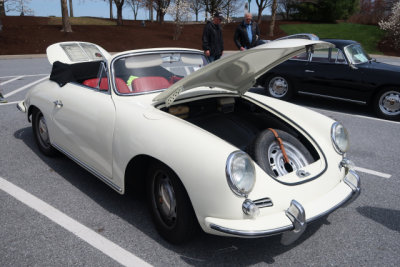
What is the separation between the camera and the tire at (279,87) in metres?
8.05

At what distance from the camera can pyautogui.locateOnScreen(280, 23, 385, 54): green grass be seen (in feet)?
90.5

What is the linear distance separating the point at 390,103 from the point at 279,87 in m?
2.39

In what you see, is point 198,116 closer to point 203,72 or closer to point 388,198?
point 203,72

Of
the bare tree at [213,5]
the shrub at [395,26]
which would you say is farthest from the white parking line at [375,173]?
the bare tree at [213,5]

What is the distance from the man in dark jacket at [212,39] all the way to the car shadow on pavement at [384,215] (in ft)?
16.5

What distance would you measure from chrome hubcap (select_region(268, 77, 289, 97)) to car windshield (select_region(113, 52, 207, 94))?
4.70 m

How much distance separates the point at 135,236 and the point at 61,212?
823 millimetres

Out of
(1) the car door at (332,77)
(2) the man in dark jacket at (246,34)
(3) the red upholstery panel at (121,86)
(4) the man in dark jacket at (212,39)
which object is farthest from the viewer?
(2) the man in dark jacket at (246,34)

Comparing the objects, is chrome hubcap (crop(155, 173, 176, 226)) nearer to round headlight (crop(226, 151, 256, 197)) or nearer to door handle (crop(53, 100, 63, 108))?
round headlight (crop(226, 151, 256, 197))

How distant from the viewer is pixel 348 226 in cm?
304

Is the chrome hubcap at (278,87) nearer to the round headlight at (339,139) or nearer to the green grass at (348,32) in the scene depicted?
the round headlight at (339,139)

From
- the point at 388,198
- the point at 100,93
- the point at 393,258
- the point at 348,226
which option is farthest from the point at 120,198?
the point at 388,198

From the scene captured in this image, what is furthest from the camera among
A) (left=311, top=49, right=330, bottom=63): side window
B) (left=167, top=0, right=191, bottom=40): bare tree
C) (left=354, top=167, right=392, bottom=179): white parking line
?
(left=167, top=0, right=191, bottom=40): bare tree

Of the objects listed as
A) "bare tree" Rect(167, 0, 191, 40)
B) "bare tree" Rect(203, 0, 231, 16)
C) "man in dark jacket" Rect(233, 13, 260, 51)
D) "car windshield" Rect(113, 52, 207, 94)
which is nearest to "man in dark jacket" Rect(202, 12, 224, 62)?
"man in dark jacket" Rect(233, 13, 260, 51)
